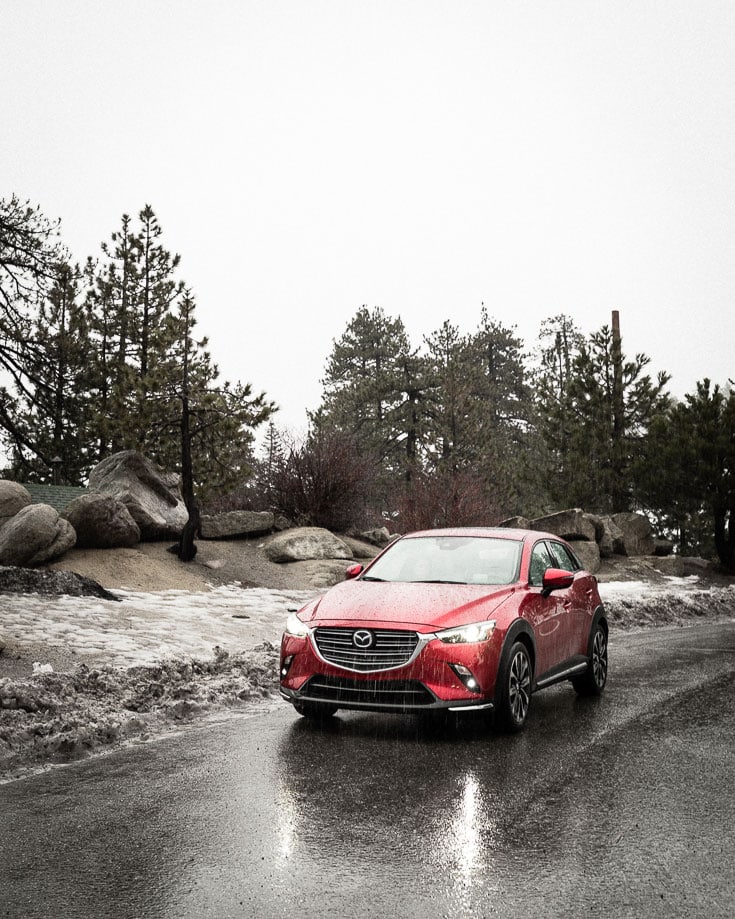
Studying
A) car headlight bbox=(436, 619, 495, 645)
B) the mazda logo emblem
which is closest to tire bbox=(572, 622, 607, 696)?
car headlight bbox=(436, 619, 495, 645)

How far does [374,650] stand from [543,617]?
175 cm

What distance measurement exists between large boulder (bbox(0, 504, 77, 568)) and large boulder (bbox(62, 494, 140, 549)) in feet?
3.19

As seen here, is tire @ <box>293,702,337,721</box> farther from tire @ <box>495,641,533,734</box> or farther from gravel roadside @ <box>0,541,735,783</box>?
tire @ <box>495,641,533,734</box>

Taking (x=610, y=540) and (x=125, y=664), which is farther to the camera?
(x=610, y=540)

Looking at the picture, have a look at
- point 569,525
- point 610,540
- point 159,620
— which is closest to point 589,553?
point 569,525

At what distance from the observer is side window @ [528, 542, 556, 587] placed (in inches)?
335

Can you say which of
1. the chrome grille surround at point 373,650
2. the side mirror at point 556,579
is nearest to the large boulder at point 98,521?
the chrome grille surround at point 373,650

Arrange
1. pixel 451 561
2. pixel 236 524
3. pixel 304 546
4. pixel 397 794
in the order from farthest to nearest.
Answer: pixel 236 524
pixel 304 546
pixel 451 561
pixel 397 794

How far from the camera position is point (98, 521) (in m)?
18.8

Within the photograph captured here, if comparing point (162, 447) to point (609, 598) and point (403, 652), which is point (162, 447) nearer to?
point (609, 598)

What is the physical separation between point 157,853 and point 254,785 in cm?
134

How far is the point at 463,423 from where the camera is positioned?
145 ft

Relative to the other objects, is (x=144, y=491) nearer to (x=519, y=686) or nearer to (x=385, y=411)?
(x=519, y=686)

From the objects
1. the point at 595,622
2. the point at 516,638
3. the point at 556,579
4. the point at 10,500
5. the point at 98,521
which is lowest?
the point at 595,622
